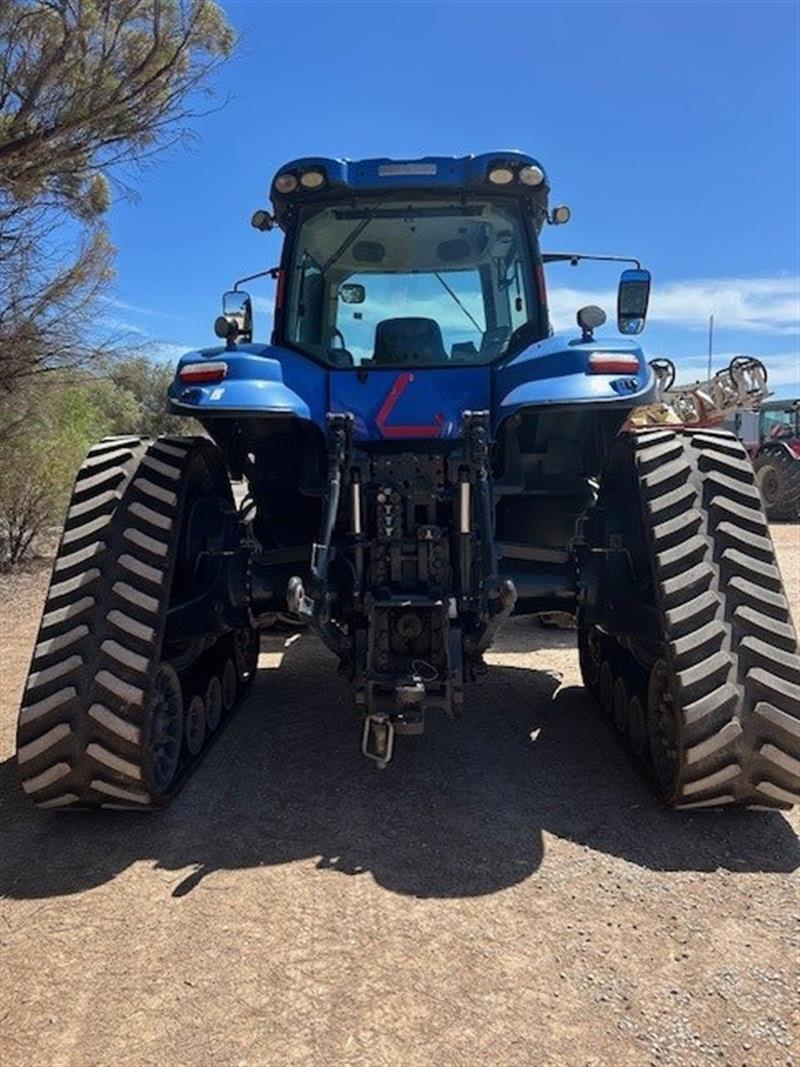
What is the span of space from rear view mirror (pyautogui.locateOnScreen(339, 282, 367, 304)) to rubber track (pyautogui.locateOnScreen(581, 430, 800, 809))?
2.00 metres

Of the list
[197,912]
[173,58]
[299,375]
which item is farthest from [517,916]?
[173,58]

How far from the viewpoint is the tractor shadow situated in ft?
10.0

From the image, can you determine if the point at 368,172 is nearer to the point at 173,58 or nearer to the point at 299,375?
the point at 299,375

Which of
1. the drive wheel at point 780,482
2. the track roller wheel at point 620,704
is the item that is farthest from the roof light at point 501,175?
the drive wheel at point 780,482

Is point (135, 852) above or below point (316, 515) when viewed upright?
below

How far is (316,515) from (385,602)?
4.22 ft

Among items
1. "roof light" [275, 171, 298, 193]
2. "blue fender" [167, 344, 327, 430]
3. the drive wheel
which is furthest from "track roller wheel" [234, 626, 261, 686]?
the drive wheel

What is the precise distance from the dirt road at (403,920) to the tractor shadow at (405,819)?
12mm

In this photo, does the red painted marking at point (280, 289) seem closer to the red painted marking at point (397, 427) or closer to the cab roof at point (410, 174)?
the cab roof at point (410, 174)

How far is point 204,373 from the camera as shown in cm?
365

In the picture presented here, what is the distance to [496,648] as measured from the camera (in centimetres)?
670

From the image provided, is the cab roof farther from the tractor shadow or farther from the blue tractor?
the tractor shadow

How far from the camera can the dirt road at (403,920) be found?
2.19 m

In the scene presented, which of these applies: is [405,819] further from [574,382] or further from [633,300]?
[633,300]
